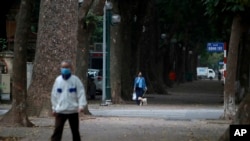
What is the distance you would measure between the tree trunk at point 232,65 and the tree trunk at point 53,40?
563 centimetres

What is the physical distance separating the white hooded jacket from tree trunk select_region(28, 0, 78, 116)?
782 cm

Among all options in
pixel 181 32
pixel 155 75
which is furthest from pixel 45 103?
pixel 181 32

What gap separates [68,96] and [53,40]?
8.12 m

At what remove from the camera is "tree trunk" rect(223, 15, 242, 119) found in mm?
21359

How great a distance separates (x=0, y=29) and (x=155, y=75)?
17.3 m

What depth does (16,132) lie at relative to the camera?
15625mm

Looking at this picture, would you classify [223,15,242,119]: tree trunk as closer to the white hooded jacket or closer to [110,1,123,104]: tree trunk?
[110,1,123,104]: tree trunk

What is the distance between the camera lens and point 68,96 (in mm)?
11258

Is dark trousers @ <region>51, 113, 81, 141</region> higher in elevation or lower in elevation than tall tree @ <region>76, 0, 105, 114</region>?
lower

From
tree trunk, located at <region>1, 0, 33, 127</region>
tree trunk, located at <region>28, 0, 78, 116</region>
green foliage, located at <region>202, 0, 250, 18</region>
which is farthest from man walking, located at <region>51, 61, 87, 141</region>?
green foliage, located at <region>202, 0, 250, 18</region>

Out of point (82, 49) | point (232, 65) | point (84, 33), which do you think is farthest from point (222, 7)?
point (82, 49)

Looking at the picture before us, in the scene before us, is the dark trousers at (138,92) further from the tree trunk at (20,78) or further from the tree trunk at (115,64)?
the tree trunk at (20,78)

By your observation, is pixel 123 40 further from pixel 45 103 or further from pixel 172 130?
pixel 172 130

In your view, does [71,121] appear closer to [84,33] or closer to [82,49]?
[84,33]
